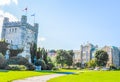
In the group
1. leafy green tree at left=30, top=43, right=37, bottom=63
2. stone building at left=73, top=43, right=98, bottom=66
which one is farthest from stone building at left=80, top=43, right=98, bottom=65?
leafy green tree at left=30, top=43, right=37, bottom=63

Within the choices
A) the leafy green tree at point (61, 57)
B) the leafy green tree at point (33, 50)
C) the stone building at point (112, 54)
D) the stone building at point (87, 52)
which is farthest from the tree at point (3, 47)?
the stone building at point (87, 52)

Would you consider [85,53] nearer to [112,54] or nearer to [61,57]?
[112,54]

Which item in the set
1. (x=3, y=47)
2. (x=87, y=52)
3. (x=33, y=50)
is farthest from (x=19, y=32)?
(x=87, y=52)

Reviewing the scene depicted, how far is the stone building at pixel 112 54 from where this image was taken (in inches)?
5861

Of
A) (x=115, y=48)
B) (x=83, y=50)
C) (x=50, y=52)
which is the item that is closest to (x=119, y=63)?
(x=115, y=48)

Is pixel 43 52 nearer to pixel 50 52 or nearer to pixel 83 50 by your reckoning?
pixel 83 50

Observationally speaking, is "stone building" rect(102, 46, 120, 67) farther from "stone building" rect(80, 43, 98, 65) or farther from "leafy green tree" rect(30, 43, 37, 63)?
"leafy green tree" rect(30, 43, 37, 63)

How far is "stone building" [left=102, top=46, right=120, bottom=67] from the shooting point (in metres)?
149

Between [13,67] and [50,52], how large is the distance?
131627 millimetres

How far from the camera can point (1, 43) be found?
68.3m

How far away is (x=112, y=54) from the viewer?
5901 inches

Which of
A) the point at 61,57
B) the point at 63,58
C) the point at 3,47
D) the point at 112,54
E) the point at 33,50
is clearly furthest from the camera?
the point at 112,54

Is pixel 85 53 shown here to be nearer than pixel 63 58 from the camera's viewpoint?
No

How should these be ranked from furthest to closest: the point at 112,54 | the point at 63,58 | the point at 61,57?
the point at 112,54 < the point at 63,58 < the point at 61,57
